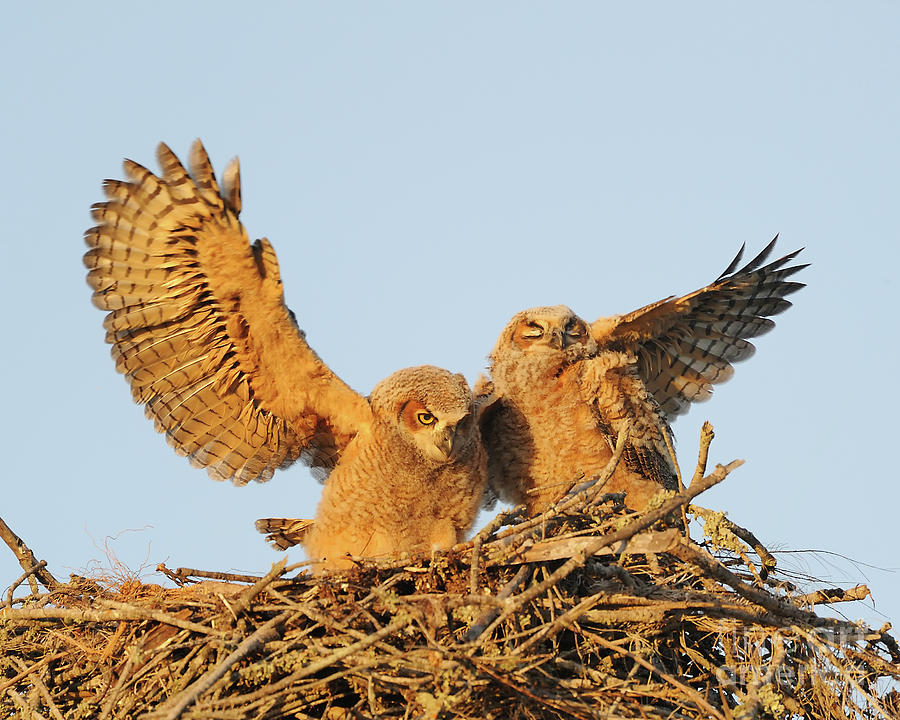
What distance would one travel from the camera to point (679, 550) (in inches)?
176

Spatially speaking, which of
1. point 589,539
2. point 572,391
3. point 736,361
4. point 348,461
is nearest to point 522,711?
point 589,539

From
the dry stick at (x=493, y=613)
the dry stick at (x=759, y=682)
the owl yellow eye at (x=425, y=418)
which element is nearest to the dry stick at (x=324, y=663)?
the dry stick at (x=493, y=613)

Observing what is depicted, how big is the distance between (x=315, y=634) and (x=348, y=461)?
1.43m

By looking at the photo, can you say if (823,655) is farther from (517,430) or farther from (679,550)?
(517,430)

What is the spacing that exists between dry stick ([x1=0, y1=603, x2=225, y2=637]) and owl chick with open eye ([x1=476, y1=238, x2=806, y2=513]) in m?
2.44

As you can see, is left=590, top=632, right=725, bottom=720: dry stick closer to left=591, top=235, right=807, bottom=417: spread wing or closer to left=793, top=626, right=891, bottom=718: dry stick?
left=793, top=626, right=891, bottom=718: dry stick

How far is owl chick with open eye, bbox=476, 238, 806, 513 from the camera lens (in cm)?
659

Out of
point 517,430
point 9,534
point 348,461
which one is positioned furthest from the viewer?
point 517,430

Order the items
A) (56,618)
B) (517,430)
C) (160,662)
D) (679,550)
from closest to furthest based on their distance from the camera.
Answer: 1. (679,550)
2. (160,662)
3. (56,618)
4. (517,430)

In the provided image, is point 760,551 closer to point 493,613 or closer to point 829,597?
point 829,597

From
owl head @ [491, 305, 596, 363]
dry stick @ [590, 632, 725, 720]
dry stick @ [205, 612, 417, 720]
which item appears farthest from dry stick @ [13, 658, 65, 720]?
owl head @ [491, 305, 596, 363]

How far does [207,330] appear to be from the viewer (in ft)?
19.4

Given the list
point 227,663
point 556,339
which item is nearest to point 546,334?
point 556,339

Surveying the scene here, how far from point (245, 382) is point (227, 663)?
209 centimetres
